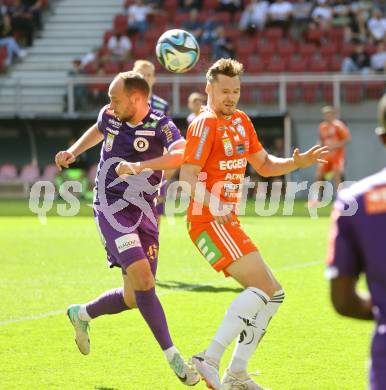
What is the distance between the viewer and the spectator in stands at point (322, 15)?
27.1m

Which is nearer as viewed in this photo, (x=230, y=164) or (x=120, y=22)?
(x=230, y=164)

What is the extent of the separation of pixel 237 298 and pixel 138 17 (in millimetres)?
23421

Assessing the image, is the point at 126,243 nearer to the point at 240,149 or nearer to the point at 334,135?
the point at 240,149

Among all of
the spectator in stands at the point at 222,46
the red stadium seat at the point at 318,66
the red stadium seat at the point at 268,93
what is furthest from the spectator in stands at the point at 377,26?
the spectator in stands at the point at 222,46

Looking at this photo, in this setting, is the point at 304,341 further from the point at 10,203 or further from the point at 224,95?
the point at 10,203

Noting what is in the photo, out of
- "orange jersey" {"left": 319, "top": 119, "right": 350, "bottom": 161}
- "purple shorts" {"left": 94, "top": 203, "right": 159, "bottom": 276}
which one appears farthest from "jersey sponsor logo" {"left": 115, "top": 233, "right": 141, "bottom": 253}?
"orange jersey" {"left": 319, "top": 119, "right": 350, "bottom": 161}

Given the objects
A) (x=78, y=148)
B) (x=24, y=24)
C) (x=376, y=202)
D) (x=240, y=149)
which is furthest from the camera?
(x=24, y=24)

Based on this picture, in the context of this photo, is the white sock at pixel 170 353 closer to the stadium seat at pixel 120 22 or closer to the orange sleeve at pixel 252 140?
the orange sleeve at pixel 252 140

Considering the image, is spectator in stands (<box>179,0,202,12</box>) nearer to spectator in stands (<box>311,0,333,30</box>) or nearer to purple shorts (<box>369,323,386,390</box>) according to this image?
spectator in stands (<box>311,0,333,30</box>)

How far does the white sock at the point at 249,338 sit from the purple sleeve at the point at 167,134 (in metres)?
1.30

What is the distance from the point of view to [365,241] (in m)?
3.58

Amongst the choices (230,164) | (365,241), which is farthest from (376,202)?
(230,164)

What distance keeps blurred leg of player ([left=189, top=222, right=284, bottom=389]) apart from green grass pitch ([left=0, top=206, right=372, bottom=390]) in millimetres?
428

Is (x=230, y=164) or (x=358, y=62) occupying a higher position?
(x=230, y=164)
